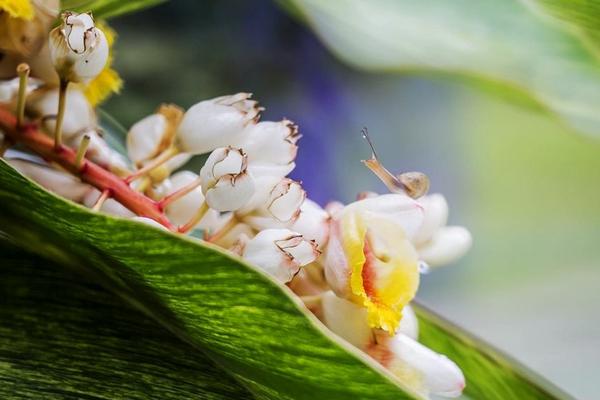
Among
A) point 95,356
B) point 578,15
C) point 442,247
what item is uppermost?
point 578,15

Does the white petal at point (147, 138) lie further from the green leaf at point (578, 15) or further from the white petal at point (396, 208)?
the green leaf at point (578, 15)

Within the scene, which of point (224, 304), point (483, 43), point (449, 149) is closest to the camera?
point (224, 304)

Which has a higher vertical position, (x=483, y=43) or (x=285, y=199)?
(x=483, y=43)

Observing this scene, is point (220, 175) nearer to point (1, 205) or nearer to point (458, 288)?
point (1, 205)

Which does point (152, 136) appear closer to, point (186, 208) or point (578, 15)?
point (186, 208)

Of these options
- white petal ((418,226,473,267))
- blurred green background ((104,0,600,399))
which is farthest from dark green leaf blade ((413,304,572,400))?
blurred green background ((104,0,600,399))

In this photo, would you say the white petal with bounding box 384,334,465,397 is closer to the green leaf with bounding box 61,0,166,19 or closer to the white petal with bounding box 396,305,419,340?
the white petal with bounding box 396,305,419,340

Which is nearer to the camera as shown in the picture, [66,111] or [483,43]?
[66,111]

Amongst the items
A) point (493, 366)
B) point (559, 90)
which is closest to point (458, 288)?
point (559, 90)

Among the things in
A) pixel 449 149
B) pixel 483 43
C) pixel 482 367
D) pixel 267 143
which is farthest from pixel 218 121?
pixel 449 149
